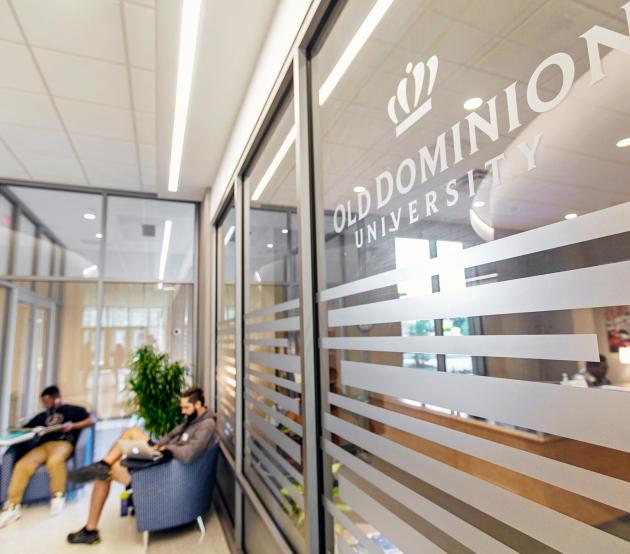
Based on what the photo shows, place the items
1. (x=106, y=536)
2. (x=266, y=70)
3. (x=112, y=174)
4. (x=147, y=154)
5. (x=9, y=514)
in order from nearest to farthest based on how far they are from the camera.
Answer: (x=266, y=70) → (x=106, y=536) → (x=9, y=514) → (x=147, y=154) → (x=112, y=174)

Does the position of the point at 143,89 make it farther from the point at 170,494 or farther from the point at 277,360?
the point at 170,494

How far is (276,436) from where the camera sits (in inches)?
84.0

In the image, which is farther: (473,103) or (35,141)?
(35,141)

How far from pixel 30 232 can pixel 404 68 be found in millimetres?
5365

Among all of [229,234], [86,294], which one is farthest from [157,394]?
[229,234]

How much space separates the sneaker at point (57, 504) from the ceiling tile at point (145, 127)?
3.41m

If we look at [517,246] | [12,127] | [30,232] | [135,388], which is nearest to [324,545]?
[517,246]

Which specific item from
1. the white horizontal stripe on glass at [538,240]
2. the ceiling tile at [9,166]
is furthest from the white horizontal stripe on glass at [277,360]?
the ceiling tile at [9,166]

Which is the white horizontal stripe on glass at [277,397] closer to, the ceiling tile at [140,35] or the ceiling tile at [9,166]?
the ceiling tile at [140,35]

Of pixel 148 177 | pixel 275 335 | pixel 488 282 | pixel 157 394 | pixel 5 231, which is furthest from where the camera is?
pixel 5 231

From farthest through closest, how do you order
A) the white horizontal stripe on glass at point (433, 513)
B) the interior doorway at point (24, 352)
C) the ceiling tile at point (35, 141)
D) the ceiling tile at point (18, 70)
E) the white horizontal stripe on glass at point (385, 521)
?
the interior doorway at point (24, 352)
the ceiling tile at point (35, 141)
the ceiling tile at point (18, 70)
the white horizontal stripe on glass at point (385, 521)
the white horizontal stripe on glass at point (433, 513)

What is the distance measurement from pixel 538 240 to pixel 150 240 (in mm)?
5383

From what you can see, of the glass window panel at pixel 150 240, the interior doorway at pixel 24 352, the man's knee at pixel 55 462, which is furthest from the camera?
the glass window panel at pixel 150 240

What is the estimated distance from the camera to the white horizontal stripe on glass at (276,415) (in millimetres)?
1835
